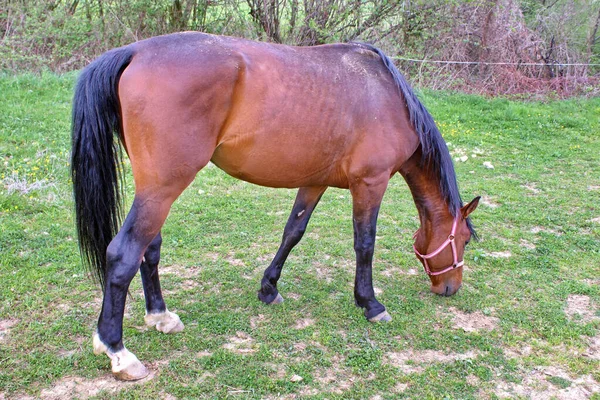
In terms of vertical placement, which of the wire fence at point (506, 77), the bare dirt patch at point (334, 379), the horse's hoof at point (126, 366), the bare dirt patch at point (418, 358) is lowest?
the bare dirt patch at point (418, 358)

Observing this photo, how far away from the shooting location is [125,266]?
2705 mm

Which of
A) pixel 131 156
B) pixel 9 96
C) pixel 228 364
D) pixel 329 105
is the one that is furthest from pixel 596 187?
pixel 9 96

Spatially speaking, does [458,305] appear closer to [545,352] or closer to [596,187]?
[545,352]

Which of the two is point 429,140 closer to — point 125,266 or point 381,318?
point 381,318

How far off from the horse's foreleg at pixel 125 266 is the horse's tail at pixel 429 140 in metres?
1.69

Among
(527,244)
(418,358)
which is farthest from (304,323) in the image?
(527,244)

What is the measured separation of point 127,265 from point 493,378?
2.20m

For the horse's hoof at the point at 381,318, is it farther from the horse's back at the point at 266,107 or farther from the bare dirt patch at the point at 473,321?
the horse's back at the point at 266,107

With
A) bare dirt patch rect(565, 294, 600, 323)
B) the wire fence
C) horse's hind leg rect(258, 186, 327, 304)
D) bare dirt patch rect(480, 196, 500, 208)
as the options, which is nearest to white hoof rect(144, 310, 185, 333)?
horse's hind leg rect(258, 186, 327, 304)

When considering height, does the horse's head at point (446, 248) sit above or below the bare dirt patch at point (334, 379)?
above

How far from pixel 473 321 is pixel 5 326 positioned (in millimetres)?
3170

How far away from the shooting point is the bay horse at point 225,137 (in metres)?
2.71

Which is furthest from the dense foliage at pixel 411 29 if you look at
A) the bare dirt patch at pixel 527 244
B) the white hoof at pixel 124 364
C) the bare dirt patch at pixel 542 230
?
the white hoof at pixel 124 364

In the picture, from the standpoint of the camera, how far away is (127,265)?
8.87 feet
